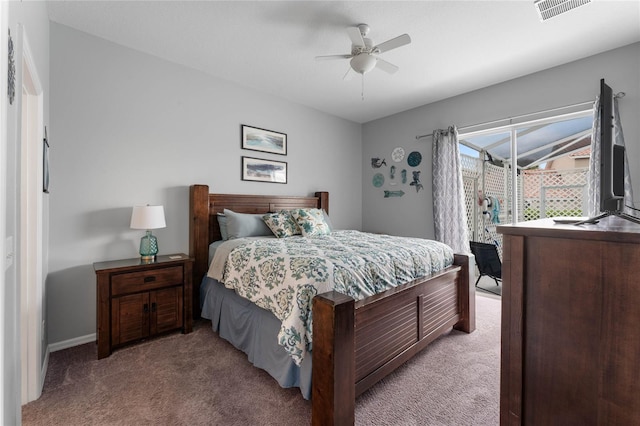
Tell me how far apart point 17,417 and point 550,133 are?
491cm

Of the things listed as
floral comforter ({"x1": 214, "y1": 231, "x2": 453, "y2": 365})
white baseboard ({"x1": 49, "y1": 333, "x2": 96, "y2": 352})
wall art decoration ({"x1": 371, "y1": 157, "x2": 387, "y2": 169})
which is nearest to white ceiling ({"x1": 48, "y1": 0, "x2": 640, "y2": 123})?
wall art decoration ({"x1": 371, "y1": 157, "x2": 387, "y2": 169})

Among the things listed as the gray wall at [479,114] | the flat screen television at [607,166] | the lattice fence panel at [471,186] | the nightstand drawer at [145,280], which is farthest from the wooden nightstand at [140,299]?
the lattice fence panel at [471,186]

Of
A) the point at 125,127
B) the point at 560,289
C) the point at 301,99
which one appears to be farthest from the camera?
the point at 301,99

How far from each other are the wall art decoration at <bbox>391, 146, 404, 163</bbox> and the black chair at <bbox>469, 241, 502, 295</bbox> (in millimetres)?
1649

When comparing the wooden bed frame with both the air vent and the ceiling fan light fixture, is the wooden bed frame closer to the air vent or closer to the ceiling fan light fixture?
the ceiling fan light fixture

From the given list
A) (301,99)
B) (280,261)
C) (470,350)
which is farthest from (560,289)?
(301,99)

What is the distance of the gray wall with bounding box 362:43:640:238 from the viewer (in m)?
2.70

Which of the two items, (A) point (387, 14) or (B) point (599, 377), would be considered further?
(A) point (387, 14)

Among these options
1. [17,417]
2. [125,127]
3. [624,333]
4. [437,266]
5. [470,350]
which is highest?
[125,127]

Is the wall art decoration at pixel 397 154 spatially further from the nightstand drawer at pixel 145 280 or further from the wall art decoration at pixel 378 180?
the nightstand drawer at pixel 145 280

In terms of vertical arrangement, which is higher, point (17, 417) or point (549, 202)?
point (549, 202)

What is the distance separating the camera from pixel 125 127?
2738 mm

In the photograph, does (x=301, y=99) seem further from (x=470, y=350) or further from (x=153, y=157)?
(x=470, y=350)

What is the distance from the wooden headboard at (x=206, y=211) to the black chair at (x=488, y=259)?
2.71 m
